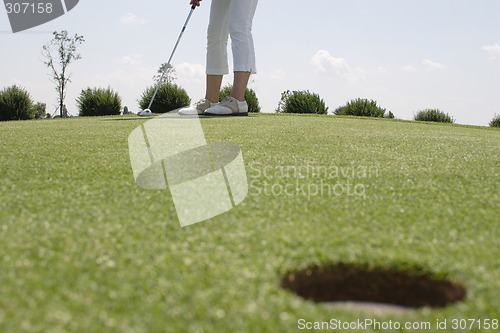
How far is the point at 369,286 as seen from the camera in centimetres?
144

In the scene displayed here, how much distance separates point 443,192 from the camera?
2.20 metres

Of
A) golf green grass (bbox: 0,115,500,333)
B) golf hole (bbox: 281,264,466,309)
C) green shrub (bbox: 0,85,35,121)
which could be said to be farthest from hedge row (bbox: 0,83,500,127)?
golf hole (bbox: 281,264,466,309)

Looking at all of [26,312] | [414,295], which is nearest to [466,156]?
[414,295]

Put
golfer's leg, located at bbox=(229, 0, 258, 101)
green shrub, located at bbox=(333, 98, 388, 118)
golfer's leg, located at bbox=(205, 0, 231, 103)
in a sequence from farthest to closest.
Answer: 1. green shrub, located at bbox=(333, 98, 388, 118)
2. golfer's leg, located at bbox=(205, 0, 231, 103)
3. golfer's leg, located at bbox=(229, 0, 258, 101)

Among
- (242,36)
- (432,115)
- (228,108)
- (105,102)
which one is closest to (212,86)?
(228,108)

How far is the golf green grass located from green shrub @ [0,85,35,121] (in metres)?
8.55

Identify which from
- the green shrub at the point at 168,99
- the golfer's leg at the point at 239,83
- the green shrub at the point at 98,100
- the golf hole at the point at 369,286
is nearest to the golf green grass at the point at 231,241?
the golf hole at the point at 369,286

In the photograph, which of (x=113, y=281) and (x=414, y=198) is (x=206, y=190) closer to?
(x=414, y=198)

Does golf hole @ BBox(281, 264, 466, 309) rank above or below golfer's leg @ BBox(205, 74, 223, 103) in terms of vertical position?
below

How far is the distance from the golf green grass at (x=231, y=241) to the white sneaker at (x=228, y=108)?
3494 millimetres

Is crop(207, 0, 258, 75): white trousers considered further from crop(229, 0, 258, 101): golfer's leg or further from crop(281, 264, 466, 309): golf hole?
crop(281, 264, 466, 309): golf hole

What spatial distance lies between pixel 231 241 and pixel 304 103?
9.35 metres

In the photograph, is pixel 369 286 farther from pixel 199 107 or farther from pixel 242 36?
pixel 199 107

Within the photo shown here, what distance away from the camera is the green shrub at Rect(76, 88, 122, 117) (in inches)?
426
